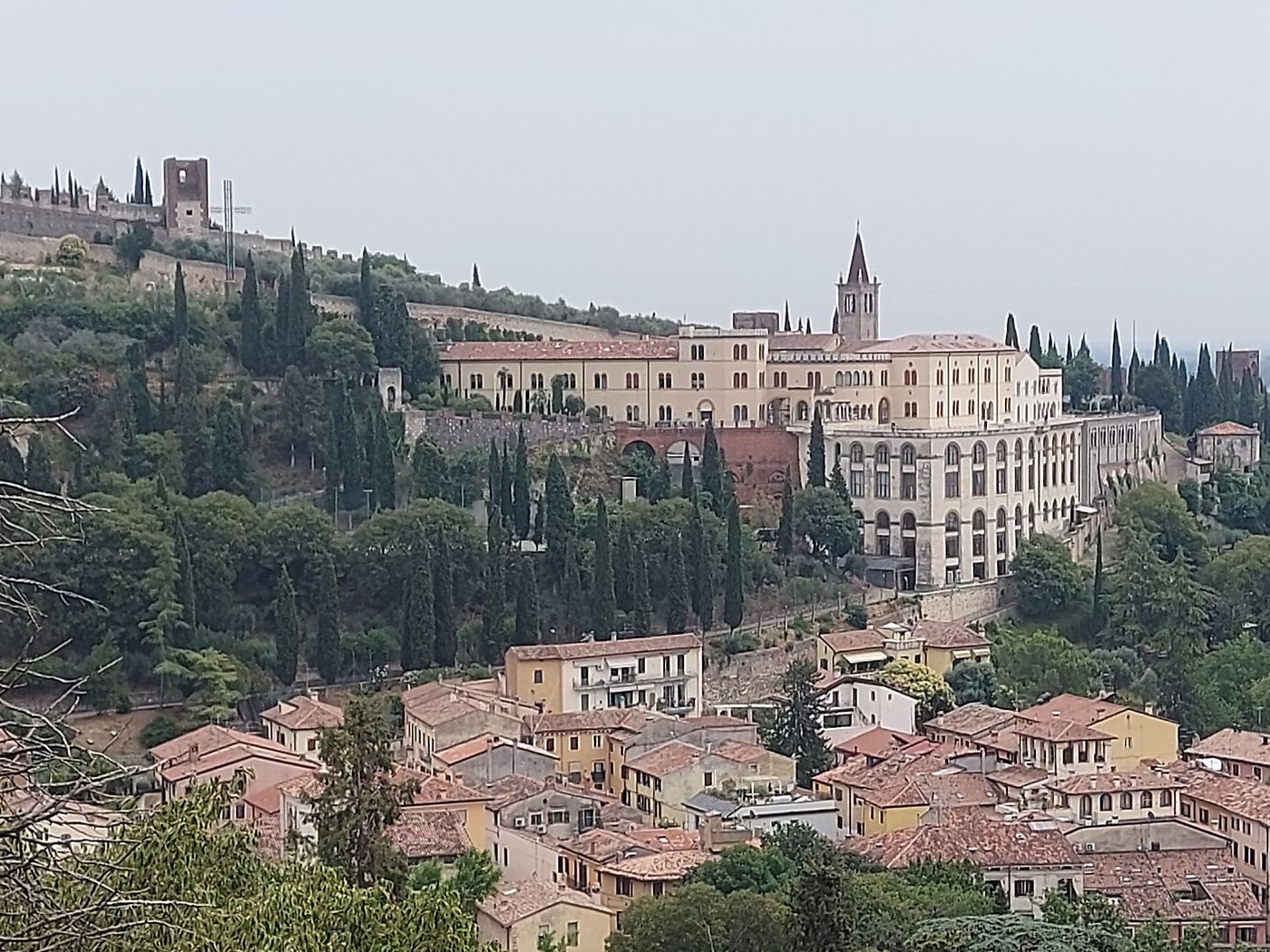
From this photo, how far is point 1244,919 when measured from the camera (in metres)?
21.8

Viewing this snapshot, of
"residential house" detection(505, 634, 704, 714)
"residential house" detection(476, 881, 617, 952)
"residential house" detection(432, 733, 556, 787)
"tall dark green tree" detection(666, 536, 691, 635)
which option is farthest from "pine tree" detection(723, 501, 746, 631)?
"residential house" detection(476, 881, 617, 952)

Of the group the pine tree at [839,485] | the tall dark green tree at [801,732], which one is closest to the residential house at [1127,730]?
the tall dark green tree at [801,732]

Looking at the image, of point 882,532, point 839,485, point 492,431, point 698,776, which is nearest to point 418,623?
point 698,776

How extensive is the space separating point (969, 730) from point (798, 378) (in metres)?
18.4

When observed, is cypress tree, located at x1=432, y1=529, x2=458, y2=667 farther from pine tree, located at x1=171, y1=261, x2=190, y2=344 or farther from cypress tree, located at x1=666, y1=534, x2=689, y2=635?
pine tree, located at x1=171, y1=261, x2=190, y2=344

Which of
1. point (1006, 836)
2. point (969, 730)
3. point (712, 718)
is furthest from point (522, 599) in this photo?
point (1006, 836)

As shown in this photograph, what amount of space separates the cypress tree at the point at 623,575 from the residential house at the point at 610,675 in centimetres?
238

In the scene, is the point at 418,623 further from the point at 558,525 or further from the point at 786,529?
the point at 786,529

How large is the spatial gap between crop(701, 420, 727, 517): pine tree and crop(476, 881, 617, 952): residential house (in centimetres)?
1995

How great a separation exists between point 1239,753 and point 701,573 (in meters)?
10.6

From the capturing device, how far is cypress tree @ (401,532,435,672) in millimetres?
33031

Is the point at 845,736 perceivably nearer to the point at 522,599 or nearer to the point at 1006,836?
the point at 522,599

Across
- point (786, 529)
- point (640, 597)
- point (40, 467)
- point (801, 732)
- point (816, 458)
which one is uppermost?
point (40, 467)

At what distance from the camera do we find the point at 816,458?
141ft
